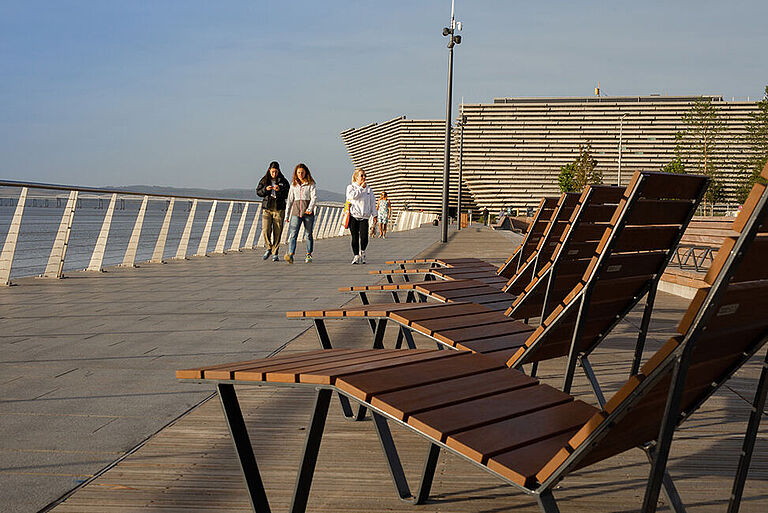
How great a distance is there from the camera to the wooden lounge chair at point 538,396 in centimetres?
159

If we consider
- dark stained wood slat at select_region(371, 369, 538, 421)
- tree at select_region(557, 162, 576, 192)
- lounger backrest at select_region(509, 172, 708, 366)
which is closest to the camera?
dark stained wood slat at select_region(371, 369, 538, 421)

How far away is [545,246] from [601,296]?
145 cm

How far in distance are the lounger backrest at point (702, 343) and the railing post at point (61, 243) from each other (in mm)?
9218

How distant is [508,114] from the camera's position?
403 feet

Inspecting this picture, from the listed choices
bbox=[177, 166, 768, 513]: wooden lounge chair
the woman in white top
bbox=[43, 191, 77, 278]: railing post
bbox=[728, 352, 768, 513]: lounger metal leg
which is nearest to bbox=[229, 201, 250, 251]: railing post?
the woman in white top

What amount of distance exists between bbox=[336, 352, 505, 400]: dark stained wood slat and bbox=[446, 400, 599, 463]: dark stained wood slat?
0.29m

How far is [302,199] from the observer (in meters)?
13.6

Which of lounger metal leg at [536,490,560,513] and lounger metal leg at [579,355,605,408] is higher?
lounger metal leg at [536,490,560,513]

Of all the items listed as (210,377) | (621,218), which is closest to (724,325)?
(621,218)

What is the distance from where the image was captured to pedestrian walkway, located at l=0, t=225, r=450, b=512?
301cm

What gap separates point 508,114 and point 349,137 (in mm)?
56263

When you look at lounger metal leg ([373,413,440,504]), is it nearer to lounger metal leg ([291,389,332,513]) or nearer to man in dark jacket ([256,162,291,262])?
lounger metal leg ([291,389,332,513])

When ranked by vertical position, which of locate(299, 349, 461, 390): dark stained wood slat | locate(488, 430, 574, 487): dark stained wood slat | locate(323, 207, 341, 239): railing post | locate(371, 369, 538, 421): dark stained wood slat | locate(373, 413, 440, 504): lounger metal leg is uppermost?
locate(299, 349, 461, 390): dark stained wood slat

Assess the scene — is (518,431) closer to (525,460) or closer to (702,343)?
(525,460)
